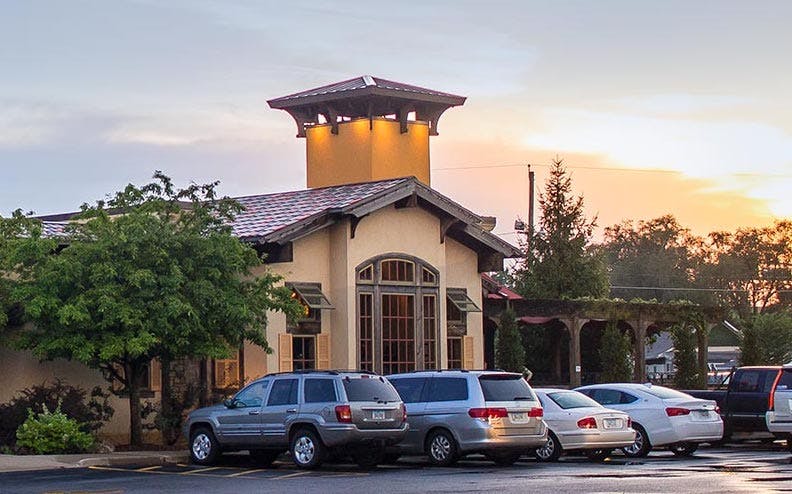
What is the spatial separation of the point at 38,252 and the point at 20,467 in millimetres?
5262

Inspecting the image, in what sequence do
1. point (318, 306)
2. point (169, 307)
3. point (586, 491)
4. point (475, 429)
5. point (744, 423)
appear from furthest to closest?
point (318, 306) < point (744, 423) < point (169, 307) < point (475, 429) < point (586, 491)

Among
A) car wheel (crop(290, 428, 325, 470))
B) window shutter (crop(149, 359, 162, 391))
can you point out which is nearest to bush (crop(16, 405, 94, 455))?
window shutter (crop(149, 359, 162, 391))

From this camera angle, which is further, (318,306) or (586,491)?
(318,306)

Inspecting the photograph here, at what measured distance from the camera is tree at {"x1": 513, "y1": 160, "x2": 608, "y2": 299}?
57.3m

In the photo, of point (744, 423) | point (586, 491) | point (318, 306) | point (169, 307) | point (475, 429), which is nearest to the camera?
point (586, 491)

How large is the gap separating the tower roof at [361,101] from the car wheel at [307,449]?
83.2ft

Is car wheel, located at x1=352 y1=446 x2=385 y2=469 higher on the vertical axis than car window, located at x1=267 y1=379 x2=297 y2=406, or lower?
lower

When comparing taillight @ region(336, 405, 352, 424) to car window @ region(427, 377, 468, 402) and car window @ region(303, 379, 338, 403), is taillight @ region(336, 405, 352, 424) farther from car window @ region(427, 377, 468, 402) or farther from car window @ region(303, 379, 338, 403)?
car window @ region(427, 377, 468, 402)

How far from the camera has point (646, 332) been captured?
48.3 meters

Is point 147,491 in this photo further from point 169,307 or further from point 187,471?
point 169,307

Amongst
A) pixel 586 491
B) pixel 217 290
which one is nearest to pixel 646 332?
pixel 217 290

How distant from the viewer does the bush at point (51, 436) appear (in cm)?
2831

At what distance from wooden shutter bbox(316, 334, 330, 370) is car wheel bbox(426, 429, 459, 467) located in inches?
398

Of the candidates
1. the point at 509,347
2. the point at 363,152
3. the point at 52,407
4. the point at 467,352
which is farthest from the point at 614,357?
the point at 52,407
